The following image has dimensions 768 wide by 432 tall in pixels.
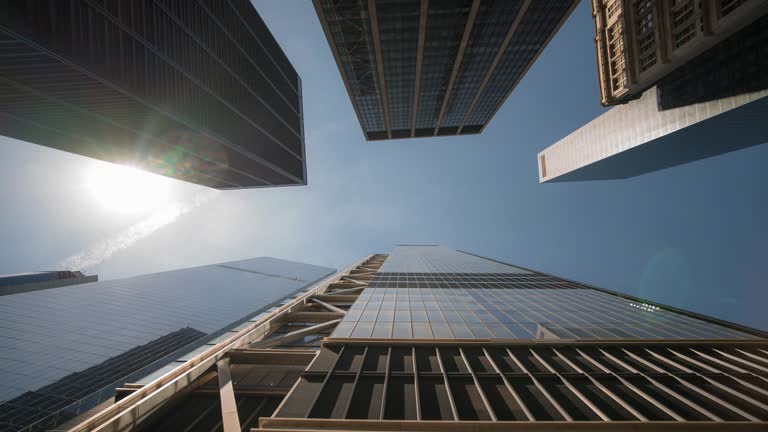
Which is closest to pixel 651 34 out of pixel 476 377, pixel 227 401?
pixel 476 377

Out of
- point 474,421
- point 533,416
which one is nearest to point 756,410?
point 533,416

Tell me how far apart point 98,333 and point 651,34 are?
9507 centimetres

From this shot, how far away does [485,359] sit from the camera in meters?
15.9

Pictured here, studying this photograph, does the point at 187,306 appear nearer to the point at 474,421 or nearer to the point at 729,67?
the point at 474,421

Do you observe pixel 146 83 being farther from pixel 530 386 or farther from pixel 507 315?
pixel 530 386

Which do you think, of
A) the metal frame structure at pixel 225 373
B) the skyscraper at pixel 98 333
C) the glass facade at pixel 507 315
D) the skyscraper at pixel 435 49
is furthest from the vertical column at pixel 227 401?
the skyscraper at pixel 435 49

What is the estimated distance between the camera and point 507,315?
23266 millimetres

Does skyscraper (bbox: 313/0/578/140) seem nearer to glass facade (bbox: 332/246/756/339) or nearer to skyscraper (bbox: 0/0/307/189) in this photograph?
skyscraper (bbox: 0/0/307/189)

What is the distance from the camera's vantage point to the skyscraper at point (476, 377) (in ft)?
38.0

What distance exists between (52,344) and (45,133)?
30.1 m

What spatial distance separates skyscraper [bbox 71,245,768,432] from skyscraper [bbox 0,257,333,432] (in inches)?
1239

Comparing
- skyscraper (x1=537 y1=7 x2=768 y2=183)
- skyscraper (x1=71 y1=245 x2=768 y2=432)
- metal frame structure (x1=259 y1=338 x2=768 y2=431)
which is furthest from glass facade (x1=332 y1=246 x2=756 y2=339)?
skyscraper (x1=537 y1=7 x2=768 y2=183)

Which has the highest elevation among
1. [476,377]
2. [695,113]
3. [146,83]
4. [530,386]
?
[146,83]

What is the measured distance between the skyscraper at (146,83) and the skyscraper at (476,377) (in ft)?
113
